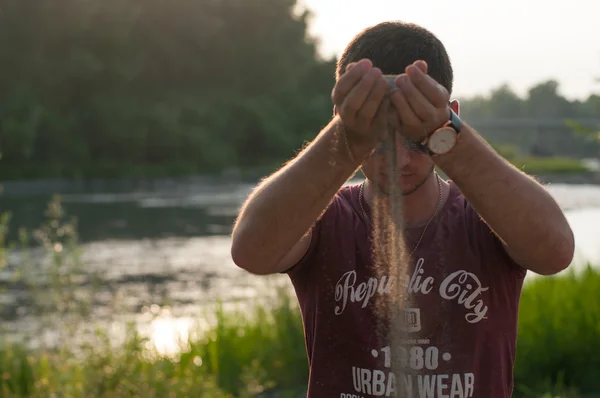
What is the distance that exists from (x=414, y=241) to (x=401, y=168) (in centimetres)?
28

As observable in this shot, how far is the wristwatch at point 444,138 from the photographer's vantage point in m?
1.58

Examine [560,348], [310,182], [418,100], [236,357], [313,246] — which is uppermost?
[418,100]

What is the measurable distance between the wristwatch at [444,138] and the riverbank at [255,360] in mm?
3127

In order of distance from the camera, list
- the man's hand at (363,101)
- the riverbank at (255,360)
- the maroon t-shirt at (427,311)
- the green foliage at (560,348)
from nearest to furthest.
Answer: the man's hand at (363,101) → the maroon t-shirt at (427,311) → the riverbank at (255,360) → the green foliage at (560,348)

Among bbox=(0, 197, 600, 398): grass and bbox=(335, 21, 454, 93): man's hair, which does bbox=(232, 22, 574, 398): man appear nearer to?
bbox=(335, 21, 454, 93): man's hair

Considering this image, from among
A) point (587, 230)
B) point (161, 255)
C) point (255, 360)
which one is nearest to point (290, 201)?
point (255, 360)

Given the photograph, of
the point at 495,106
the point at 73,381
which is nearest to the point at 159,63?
the point at 73,381

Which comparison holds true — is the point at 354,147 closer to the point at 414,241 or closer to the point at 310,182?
the point at 310,182

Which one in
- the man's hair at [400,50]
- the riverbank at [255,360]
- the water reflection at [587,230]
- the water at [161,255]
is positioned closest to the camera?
the man's hair at [400,50]

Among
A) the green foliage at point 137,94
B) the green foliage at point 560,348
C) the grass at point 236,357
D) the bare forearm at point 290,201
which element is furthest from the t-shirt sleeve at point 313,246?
the green foliage at point 137,94

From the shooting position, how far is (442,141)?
160 centimetres

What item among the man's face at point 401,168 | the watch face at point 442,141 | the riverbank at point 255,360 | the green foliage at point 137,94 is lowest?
the riverbank at point 255,360

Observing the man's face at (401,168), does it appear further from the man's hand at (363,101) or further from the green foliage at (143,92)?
the green foliage at (143,92)

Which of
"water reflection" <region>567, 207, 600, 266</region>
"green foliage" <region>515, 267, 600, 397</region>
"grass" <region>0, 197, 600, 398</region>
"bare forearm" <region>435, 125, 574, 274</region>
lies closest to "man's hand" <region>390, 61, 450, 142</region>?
"bare forearm" <region>435, 125, 574, 274</region>
